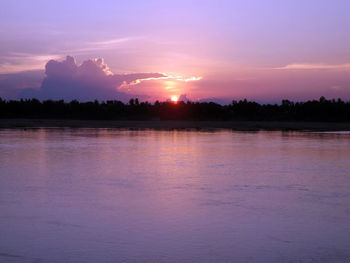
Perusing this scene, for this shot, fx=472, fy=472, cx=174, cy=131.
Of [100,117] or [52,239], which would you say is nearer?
[52,239]

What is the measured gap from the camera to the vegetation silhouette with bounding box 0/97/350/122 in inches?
2466

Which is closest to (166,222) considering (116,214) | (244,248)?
(116,214)

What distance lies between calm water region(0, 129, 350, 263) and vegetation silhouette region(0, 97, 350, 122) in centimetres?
5079

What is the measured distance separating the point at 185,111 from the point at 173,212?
61483 millimetres

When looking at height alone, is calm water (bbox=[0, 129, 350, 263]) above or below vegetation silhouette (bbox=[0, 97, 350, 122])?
below

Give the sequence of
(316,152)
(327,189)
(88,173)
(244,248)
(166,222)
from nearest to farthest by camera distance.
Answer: (244,248)
(166,222)
(327,189)
(88,173)
(316,152)

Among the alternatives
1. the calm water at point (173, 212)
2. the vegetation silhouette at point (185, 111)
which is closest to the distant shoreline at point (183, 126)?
the vegetation silhouette at point (185, 111)

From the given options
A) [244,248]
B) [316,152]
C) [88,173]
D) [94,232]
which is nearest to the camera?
[244,248]

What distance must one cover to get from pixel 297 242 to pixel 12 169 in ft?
27.5

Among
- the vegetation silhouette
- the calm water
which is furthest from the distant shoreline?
the calm water

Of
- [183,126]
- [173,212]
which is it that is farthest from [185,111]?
[173,212]

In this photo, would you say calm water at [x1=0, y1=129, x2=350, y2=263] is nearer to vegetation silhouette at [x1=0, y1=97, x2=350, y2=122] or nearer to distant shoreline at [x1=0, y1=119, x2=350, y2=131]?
distant shoreline at [x1=0, y1=119, x2=350, y2=131]

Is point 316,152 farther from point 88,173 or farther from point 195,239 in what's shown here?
point 195,239

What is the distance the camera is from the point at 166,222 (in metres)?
6.90
